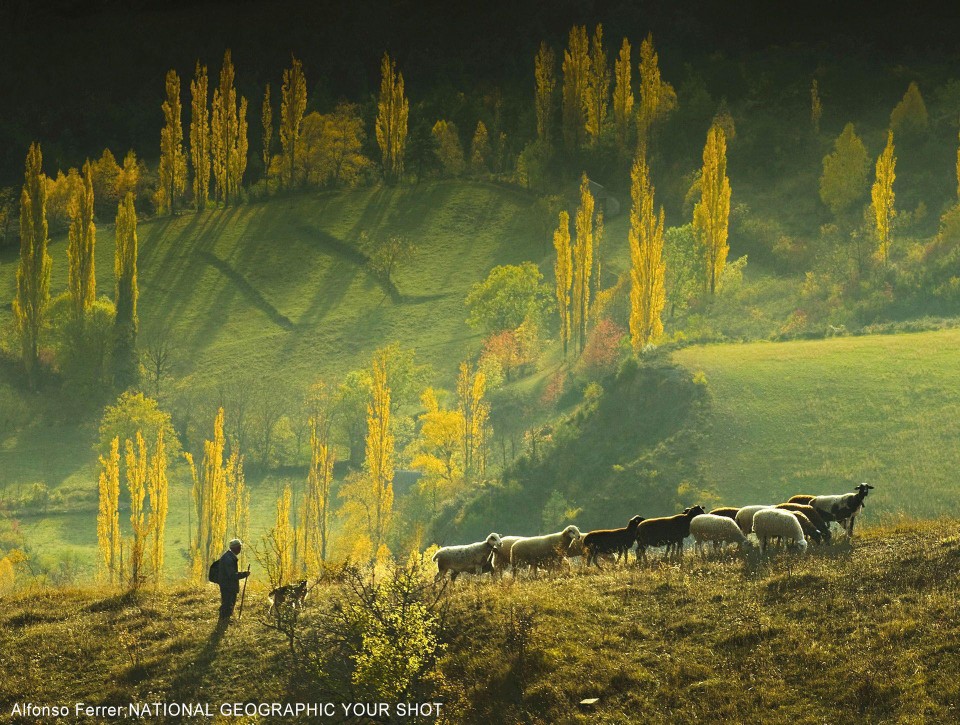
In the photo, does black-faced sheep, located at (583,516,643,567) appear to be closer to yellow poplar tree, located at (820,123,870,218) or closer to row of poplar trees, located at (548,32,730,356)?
row of poplar trees, located at (548,32,730,356)

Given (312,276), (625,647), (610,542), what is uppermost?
(312,276)

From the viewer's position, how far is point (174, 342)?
416ft

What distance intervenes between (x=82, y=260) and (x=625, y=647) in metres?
108

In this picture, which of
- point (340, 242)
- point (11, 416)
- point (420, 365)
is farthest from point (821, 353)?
point (11, 416)

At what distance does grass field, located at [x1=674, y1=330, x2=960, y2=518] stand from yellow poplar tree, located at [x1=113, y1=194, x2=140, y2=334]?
197 feet

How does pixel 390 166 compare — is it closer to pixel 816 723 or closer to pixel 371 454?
pixel 371 454

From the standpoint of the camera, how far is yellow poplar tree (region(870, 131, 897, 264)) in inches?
4796

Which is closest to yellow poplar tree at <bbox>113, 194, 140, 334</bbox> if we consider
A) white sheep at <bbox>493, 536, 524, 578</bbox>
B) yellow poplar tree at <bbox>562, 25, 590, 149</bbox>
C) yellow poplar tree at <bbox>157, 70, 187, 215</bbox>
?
yellow poplar tree at <bbox>157, 70, 187, 215</bbox>

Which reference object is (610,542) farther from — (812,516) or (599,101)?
(599,101)

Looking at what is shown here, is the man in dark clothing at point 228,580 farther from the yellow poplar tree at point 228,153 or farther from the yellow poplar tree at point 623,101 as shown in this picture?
the yellow poplar tree at point 623,101

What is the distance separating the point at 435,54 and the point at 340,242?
53.1m

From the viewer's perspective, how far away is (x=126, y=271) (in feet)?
419

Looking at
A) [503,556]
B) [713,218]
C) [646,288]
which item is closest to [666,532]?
[503,556]

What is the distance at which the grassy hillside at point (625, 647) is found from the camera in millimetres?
24469
